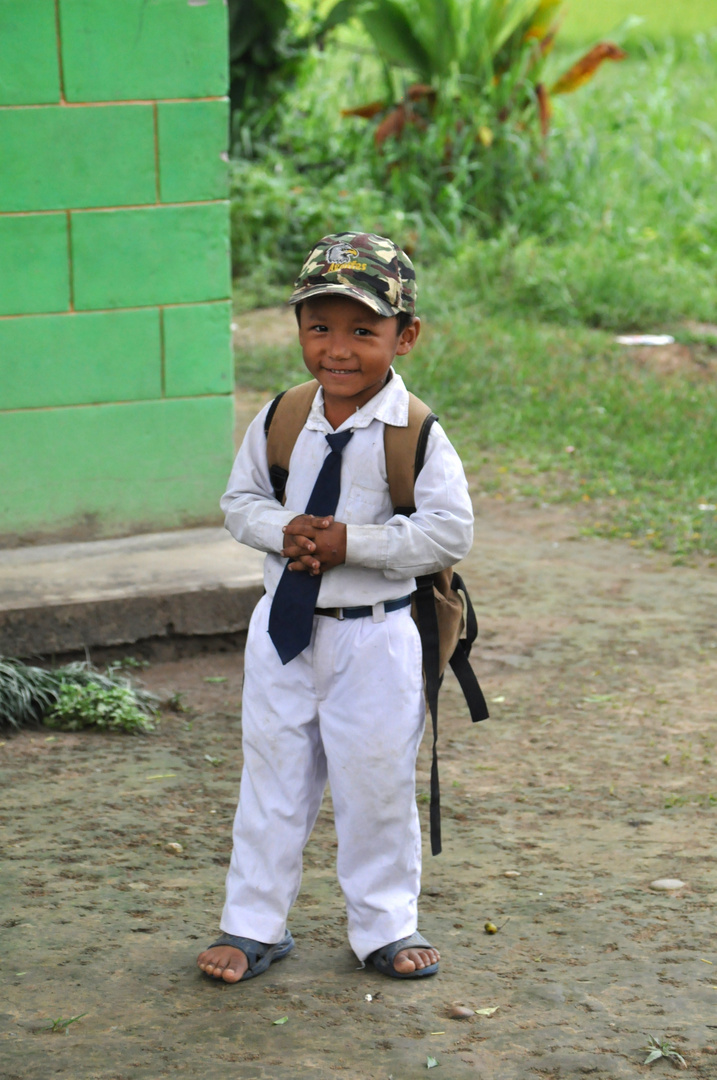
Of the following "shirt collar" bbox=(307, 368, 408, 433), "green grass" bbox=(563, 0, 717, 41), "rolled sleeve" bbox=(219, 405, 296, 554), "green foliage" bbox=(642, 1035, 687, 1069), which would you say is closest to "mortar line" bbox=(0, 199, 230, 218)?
"rolled sleeve" bbox=(219, 405, 296, 554)

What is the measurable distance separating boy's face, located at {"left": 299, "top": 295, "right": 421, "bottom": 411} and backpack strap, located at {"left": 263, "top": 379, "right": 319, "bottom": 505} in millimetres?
116

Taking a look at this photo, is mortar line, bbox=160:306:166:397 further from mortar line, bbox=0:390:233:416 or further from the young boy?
the young boy

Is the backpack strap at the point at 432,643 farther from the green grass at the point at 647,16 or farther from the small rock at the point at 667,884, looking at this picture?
the green grass at the point at 647,16

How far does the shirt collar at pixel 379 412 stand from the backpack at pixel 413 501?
0.05ft

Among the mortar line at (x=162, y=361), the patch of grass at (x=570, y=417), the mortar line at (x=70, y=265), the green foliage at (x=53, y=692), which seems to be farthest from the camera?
the patch of grass at (x=570, y=417)

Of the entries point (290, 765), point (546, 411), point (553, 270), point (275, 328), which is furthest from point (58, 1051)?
point (553, 270)

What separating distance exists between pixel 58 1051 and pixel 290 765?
2.15 ft

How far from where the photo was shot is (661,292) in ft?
27.8

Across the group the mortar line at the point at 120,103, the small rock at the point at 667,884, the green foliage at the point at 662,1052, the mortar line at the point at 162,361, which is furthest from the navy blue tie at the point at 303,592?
the mortar line at the point at 120,103

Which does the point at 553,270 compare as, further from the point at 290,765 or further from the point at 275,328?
the point at 290,765

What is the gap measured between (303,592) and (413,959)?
0.77 m

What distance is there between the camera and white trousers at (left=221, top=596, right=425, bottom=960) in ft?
8.12

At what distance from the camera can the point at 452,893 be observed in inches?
118

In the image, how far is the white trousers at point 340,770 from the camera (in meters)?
2.47
